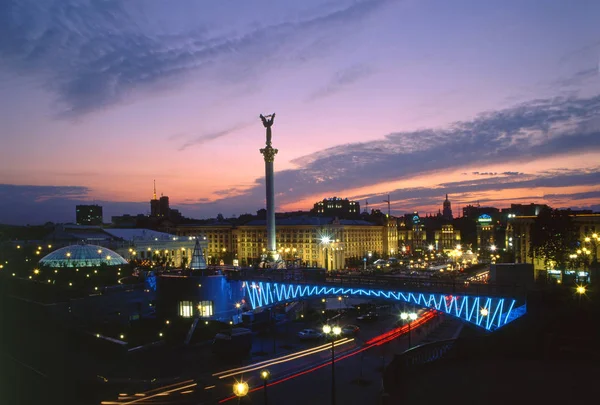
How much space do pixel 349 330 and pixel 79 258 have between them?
4259cm

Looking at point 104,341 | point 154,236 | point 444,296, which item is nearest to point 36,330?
point 104,341

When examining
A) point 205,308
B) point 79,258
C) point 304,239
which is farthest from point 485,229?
point 79,258

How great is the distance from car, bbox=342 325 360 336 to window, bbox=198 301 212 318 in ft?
50.7

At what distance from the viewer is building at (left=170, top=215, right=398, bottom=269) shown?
12456 centimetres

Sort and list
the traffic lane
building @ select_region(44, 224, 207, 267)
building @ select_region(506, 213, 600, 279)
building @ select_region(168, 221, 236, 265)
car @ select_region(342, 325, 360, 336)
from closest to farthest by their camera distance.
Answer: the traffic lane → car @ select_region(342, 325, 360, 336) → building @ select_region(506, 213, 600, 279) → building @ select_region(44, 224, 207, 267) → building @ select_region(168, 221, 236, 265)

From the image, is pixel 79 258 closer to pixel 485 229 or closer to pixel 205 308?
pixel 205 308

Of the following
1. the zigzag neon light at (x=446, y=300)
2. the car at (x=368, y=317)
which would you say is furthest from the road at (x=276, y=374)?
the car at (x=368, y=317)

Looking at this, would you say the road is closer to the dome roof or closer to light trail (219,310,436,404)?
light trail (219,310,436,404)

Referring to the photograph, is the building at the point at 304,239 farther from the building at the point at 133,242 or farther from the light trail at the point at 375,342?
the light trail at the point at 375,342

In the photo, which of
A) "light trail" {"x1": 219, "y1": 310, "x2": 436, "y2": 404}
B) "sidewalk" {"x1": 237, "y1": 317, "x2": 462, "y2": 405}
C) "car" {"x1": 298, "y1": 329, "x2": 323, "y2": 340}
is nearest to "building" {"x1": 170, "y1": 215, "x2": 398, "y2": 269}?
"light trail" {"x1": 219, "y1": 310, "x2": 436, "y2": 404}

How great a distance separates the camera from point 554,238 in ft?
216

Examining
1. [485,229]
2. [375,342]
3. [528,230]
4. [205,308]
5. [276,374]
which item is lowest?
[375,342]

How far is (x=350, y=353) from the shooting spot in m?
37.2

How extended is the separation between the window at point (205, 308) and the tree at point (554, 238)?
4625cm
